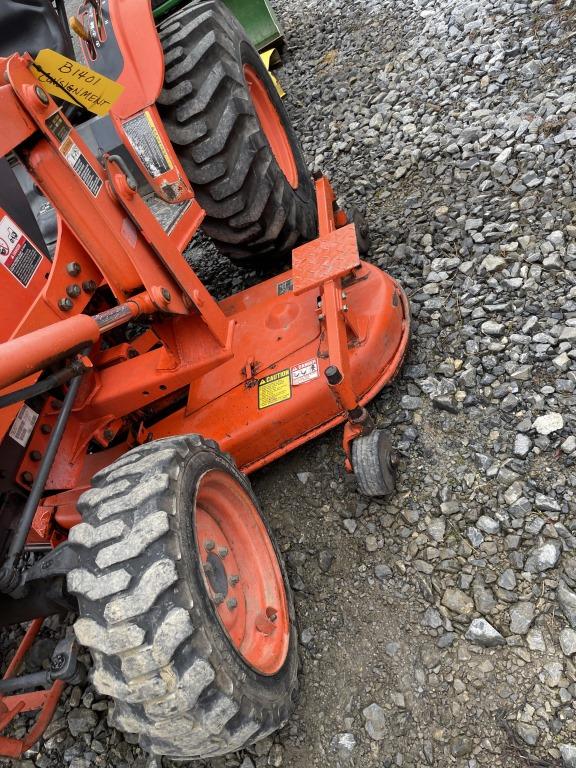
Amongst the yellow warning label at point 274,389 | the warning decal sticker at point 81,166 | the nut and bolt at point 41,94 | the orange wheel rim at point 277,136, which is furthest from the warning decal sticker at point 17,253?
the orange wheel rim at point 277,136

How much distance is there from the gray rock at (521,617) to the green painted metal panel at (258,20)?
528cm

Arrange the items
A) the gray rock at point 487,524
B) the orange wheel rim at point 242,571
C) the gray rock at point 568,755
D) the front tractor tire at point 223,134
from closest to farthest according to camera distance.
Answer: the gray rock at point 568,755 < the orange wheel rim at point 242,571 < the gray rock at point 487,524 < the front tractor tire at point 223,134

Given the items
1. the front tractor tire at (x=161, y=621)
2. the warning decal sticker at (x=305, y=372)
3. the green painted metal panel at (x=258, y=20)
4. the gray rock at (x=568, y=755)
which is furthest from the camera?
the green painted metal panel at (x=258, y=20)

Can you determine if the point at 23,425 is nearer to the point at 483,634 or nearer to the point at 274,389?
the point at 274,389

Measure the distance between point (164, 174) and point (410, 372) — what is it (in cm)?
139

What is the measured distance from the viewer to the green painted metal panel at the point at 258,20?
211 inches

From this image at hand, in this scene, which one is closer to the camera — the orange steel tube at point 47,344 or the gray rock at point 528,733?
the orange steel tube at point 47,344

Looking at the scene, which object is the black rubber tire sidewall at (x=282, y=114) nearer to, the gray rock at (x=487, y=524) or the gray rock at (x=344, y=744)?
the gray rock at (x=487, y=524)

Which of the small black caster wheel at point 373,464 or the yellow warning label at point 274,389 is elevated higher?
the yellow warning label at point 274,389

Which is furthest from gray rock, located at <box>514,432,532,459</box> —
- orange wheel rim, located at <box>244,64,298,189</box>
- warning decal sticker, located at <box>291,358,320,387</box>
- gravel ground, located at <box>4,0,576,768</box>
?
orange wheel rim, located at <box>244,64,298,189</box>

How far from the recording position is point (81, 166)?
77.9 inches

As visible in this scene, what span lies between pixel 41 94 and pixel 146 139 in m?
0.69

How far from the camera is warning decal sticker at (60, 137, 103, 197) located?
1927 mm

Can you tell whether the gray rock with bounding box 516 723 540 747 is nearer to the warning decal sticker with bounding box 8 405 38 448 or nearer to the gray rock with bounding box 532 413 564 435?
the gray rock with bounding box 532 413 564 435
